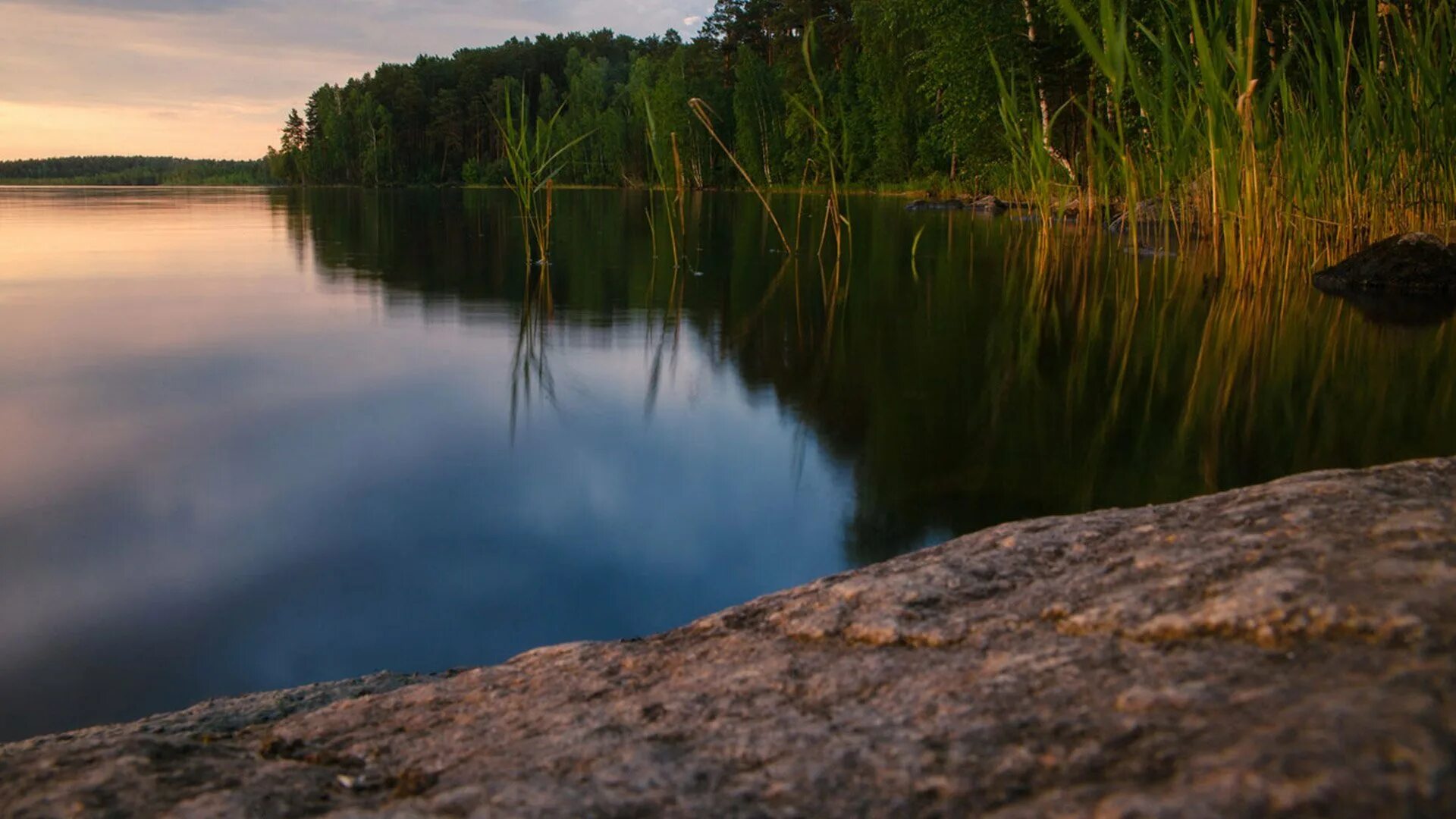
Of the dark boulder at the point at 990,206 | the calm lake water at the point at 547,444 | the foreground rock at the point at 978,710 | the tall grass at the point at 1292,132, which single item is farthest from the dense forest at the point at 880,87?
the foreground rock at the point at 978,710

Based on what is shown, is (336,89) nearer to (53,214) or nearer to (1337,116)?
(53,214)

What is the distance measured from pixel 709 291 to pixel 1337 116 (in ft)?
13.1

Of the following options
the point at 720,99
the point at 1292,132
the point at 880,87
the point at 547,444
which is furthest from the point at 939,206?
the point at 720,99

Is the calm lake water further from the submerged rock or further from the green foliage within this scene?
the submerged rock

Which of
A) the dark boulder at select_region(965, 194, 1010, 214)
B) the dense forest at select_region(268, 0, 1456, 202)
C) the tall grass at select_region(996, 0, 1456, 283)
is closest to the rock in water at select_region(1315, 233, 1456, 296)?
the tall grass at select_region(996, 0, 1456, 283)

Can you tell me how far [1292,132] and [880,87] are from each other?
24.9 metres

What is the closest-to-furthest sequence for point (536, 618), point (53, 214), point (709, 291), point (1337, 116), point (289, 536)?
point (536, 618), point (289, 536), point (1337, 116), point (709, 291), point (53, 214)

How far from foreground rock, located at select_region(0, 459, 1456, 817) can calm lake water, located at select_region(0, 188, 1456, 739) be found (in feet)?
1.67

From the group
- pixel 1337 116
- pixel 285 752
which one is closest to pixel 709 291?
pixel 1337 116

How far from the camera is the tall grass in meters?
A: 4.48

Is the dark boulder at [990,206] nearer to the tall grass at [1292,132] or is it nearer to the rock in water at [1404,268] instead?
the tall grass at [1292,132]

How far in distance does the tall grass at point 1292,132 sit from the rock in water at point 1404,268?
0.35 m

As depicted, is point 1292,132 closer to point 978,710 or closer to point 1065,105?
point 1065,105

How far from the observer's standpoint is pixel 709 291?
6.45 m
